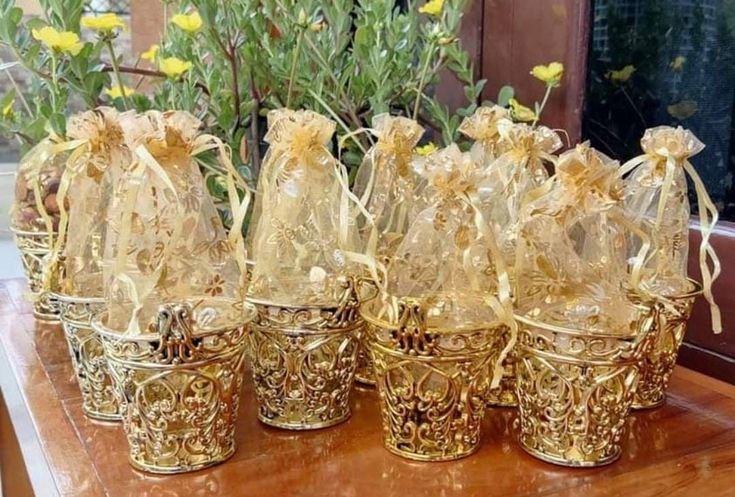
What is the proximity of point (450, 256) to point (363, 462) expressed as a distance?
0.17m

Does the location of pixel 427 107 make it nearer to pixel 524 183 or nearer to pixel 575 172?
pixel 524 183

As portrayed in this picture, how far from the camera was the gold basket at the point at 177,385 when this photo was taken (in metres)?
0.56

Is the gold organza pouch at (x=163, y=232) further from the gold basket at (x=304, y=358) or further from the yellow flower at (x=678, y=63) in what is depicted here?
the yellow flower at (x=678, y=63)

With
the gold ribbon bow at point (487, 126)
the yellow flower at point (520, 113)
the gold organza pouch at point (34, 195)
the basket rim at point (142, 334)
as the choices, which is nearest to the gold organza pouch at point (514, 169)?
the gold ribbon bow at point (487, 126)

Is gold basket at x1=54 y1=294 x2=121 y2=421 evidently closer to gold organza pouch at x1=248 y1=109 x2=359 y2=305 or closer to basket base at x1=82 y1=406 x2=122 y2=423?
basket base at x1=82 y1=406 x2=122 y2=423

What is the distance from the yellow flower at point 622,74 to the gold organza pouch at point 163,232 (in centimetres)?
48

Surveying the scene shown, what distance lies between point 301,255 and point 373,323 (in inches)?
4.6

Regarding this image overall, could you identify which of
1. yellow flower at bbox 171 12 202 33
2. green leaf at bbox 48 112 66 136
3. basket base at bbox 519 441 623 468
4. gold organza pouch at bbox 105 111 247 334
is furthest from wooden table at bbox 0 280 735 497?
yellow flower at bbox 171 12 202 33

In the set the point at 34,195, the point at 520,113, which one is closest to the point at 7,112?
the point at 34,195

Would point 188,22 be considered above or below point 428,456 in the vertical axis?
above

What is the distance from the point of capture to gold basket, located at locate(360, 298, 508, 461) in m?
0.58

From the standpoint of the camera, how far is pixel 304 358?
2.13 ft

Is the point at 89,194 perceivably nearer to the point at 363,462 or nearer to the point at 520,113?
the point at 363,462

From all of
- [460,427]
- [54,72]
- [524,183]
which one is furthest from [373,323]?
[54,72]
